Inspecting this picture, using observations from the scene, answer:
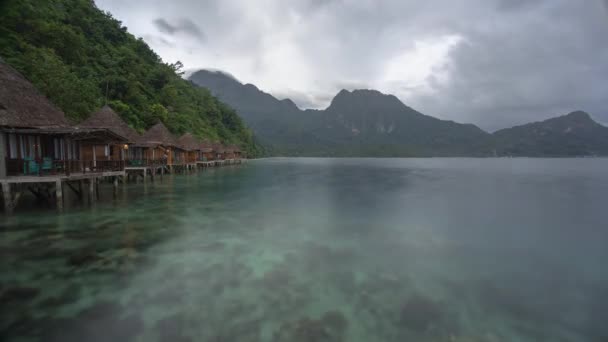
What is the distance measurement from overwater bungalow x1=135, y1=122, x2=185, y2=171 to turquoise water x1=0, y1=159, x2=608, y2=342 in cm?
1515

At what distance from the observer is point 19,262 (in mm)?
7258

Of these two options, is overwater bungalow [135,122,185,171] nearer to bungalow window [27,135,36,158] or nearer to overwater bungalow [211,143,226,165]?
bungalow window [27,135,36,158]

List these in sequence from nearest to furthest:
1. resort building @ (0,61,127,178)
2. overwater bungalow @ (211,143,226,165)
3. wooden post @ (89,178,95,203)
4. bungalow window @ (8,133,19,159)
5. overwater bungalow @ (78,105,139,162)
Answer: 1. resort building @ (0,61,127,178)
2. bungalow window @ (8,133,19,159)
3. wooden post @ (89,178,95,203)
4. overwater bungalow @ (78,105,139,162)
5. overwater bungalow @ (211,143,226,165)

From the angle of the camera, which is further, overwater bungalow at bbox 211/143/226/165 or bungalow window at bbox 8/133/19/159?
overwater bungalow at bbox 211/143/226/165

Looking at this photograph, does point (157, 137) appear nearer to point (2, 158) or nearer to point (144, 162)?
point (144, 162)

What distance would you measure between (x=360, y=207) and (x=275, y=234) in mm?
7793

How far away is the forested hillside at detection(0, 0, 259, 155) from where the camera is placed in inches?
862

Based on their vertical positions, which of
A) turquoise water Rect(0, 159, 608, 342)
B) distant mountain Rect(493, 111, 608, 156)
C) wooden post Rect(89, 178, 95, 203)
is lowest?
turquoise water Rect(0, 159, 608, 342)

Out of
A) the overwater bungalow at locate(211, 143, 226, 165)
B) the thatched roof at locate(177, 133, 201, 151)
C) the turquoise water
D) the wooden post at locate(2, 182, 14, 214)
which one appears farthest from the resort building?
the overwater bungalow at locate(211, 143, 226, 165)

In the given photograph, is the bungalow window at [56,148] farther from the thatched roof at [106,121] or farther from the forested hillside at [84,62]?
the forested hillside at [84,62]

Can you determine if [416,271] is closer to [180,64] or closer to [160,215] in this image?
[160,215]

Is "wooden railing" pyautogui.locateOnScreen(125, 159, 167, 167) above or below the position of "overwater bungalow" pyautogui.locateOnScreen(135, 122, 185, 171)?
below

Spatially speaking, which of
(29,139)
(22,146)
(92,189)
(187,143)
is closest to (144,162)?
(187,143)

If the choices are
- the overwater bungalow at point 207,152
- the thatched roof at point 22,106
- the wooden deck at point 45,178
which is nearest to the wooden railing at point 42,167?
the wooden deck at point 45,178
